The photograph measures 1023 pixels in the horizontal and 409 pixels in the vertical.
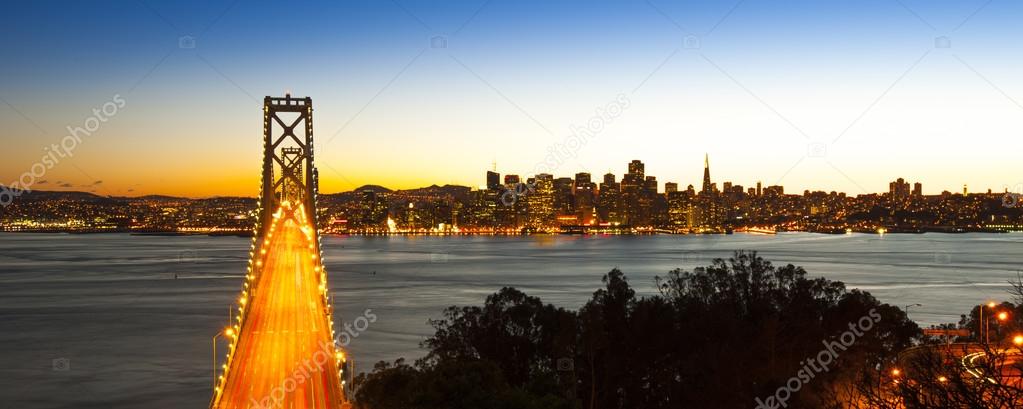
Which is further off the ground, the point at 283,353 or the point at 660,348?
the point at 660,348

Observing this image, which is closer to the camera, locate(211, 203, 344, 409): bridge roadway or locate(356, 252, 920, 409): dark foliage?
locate(356, 252, 920, 409): dark foliage

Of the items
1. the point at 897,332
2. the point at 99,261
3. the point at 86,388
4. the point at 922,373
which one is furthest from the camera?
the point at 99,261

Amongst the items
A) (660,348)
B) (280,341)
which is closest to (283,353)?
(280,341)

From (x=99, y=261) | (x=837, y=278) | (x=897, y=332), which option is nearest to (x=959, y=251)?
(x=837, y=278)

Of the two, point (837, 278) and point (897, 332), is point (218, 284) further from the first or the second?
point (897, 332)

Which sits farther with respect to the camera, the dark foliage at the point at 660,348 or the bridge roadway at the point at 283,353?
the bridge roadway at the point at 283,353

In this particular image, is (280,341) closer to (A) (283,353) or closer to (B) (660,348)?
(A) (283,353)

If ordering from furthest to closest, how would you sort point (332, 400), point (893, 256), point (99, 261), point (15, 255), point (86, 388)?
point (15, 255) < point (893, 256) < point (99, 261) < point (86, 388) < point (332, 400)

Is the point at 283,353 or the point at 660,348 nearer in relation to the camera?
the point at 660,348
